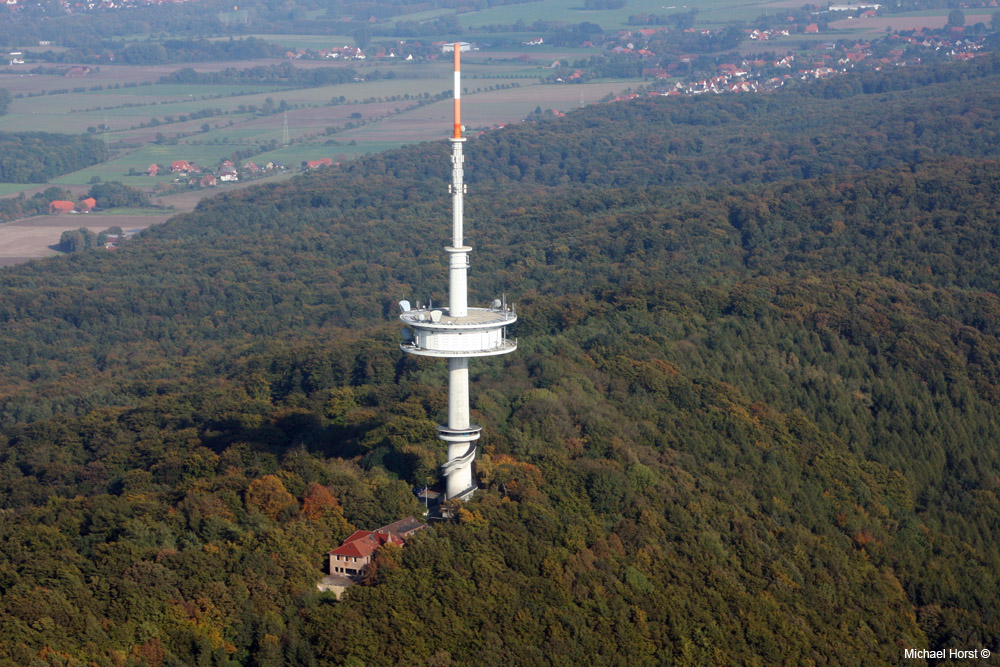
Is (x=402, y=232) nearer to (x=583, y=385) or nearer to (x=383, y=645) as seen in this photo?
(x=583, y=385)

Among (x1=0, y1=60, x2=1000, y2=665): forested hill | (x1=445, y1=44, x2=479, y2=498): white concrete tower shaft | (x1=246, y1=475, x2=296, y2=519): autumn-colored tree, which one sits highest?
(x1=445, y1=44, x2=479, y2=498): white concrete tower shaft

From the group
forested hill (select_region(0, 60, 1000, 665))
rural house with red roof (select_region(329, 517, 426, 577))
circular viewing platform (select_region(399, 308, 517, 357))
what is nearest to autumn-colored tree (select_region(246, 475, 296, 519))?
forested hill (select_region(0, 60, 1000, 665))

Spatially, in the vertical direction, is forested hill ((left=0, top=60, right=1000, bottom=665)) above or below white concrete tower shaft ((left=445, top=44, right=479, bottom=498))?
below

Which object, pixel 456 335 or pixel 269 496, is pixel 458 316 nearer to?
pixel 456 335

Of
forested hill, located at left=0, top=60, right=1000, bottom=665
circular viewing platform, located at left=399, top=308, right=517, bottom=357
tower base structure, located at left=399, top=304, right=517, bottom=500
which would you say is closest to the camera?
Answer: forested hill, located at left=0, top=60, right=1000, bottom=665

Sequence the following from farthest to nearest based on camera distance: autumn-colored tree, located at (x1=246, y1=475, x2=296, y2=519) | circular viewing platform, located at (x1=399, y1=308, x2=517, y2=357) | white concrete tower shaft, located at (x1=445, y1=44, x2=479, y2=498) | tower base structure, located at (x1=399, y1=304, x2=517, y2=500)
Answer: autumn-colored tree, located at (x1=246, y1=475, x2=296, y2=519) < white concrete tower shaft, located at (x1=445, y1=44, x2=479, y2=498) < tower base structure, located at (x1=399, y1=304, x2=517, y2=500) < circular viewing platform, located at (x1=399, y1=308, x2=517, y2=357)

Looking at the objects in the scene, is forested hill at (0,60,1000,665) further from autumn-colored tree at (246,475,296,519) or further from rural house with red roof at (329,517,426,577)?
rural house with red roof at (329,517,426,577)

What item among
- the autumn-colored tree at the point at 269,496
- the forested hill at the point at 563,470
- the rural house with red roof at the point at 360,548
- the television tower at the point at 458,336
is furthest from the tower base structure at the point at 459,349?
the autumn-colored tree at the point at 269,496

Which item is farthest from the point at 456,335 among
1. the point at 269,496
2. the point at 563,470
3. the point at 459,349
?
the point at 269,496
